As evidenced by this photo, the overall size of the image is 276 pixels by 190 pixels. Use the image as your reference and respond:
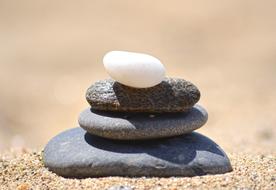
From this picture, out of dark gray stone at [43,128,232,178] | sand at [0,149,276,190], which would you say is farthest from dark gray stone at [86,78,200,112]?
sand at [0,149,276,190]

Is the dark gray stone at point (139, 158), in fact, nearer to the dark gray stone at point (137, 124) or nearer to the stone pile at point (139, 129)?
the stone pile at point (139, 129)

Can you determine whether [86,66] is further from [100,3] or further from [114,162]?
[114,162]

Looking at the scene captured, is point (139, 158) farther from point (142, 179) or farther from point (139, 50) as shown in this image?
point (139, 50)

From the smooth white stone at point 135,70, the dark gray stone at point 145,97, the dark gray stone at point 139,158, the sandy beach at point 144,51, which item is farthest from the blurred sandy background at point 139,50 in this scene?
the smooth white stone at point 135,70

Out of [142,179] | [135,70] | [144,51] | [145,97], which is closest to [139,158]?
[142,179]

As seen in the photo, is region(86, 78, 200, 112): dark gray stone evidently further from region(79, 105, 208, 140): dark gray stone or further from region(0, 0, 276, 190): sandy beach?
region(0, 0, 276, 190): sandy beach

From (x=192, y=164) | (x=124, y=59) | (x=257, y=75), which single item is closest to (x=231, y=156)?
(x=192, y=164)
